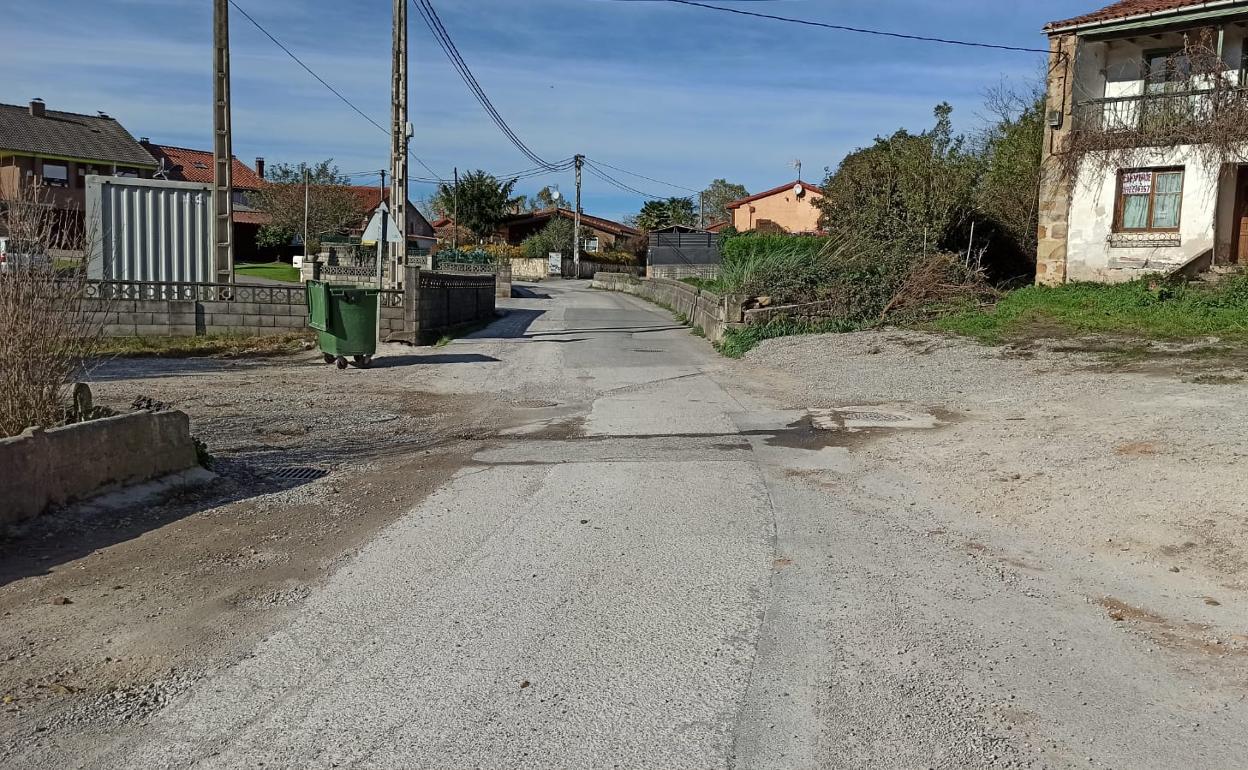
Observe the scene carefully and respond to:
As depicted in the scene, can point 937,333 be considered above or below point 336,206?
below

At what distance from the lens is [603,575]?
5.49 metres

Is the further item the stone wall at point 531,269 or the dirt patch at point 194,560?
the stone wall at point 531,269

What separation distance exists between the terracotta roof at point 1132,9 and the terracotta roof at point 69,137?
172 ft

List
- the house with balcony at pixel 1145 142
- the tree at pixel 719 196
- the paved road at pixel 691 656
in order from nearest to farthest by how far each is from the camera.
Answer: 1. the paved road at pixel 691 656
2. the house with balcony at pixel 1145 142
3. the tree at pixel 719 196

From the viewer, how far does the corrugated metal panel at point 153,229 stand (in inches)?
754

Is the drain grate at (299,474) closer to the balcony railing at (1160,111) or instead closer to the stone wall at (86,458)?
the stone wall at (86,458)

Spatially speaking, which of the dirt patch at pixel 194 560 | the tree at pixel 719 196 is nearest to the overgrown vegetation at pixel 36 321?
the dirt patch at pixel 194 560

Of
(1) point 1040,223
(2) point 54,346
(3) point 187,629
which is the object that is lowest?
(3) point 187,629

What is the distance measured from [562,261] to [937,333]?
53.2m

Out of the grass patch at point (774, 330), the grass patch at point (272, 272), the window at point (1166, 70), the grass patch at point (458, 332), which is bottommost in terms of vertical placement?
the grass patch at point (458, 332)

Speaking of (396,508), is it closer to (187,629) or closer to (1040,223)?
(187,629)

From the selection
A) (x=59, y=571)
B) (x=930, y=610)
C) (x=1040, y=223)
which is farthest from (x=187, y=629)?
(x=1040, y=223)

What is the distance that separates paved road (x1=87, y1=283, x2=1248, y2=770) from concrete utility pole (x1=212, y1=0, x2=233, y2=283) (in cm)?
1422

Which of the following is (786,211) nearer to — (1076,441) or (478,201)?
(478,201)
